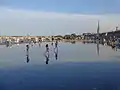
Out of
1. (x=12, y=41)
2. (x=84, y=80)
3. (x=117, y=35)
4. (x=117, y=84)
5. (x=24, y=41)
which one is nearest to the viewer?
(x=117, y=84)

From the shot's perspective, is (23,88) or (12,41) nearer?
(23,88)

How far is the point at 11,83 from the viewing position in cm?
1006

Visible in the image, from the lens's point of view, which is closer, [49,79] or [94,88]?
[94,88]

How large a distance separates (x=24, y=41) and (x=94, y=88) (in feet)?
165

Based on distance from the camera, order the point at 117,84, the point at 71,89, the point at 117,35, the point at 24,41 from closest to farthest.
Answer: the point at 71,89 < the point at 117,84 < the point at 117,35 < the point at 24,41

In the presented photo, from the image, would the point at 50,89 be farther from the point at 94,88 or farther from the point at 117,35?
the point at 117,35

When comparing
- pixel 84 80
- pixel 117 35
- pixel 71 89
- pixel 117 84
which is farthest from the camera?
pixel 117 35

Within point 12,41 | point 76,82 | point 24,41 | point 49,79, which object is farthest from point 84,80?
point 24,41

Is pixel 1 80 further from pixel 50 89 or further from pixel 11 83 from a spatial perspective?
pixel 50 89

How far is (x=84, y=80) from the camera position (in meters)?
10.6

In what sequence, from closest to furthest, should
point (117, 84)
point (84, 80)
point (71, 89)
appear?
point (71, 89)
point (117, 84)
point (84, 80)

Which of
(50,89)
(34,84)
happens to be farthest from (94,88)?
(34,84)

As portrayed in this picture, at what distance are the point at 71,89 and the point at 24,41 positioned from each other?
5030 cm

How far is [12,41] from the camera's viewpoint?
179ft
